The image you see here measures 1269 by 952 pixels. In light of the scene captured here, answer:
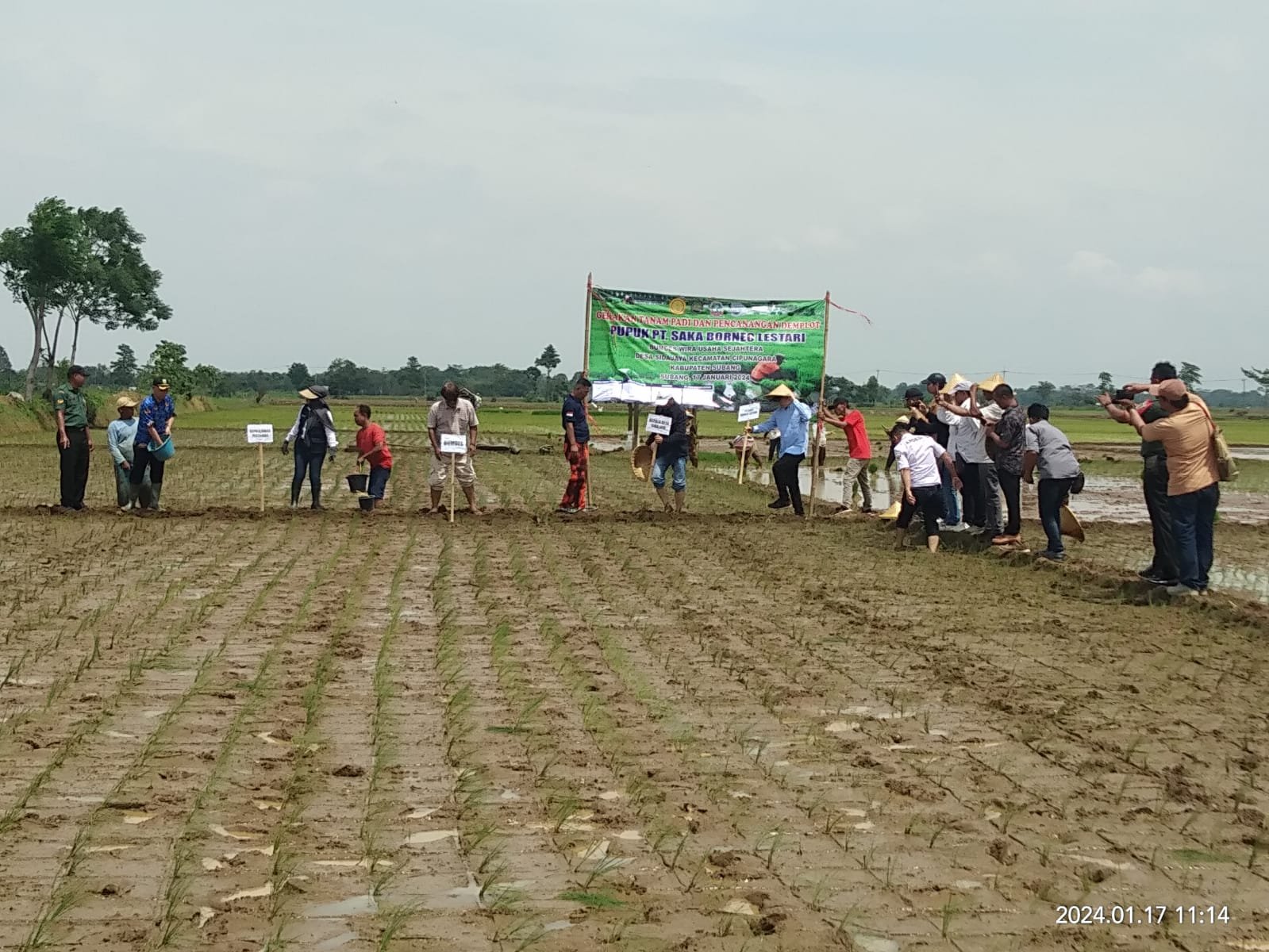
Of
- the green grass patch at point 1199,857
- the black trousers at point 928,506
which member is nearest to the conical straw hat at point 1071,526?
the black trousers at point 928,506

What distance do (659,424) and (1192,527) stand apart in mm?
6804

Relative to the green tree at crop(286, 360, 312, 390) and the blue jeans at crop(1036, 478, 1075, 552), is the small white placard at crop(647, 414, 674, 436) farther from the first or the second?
the green tree at crop(286, 360, 312, 390)

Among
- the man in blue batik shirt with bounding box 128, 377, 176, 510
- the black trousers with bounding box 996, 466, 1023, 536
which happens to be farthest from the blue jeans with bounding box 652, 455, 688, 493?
the man in blue batik shirt with bounding box 128, 377, 176, 510

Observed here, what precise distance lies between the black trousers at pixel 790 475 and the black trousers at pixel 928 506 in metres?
2.89

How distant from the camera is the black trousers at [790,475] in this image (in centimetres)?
1667

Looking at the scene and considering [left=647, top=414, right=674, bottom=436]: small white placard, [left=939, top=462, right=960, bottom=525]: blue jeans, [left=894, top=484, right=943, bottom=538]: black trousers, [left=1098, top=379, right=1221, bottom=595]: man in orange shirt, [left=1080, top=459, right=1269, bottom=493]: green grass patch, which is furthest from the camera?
[left=1080, top=459, right=1269, bottom=493]: green grass patch

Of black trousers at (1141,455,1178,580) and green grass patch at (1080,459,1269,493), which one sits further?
green grass patch at (1080,459,1269,493)

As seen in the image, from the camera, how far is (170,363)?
246 feet

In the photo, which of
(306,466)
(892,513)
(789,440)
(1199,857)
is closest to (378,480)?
(306,466)

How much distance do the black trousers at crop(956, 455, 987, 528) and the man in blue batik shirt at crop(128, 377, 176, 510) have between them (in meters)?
8.14

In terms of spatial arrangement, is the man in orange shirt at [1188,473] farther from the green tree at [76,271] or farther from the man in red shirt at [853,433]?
the green tree at [76,271]

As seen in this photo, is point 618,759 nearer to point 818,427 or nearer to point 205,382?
point 818,427

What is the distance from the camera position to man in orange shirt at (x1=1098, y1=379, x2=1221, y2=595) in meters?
10.4
